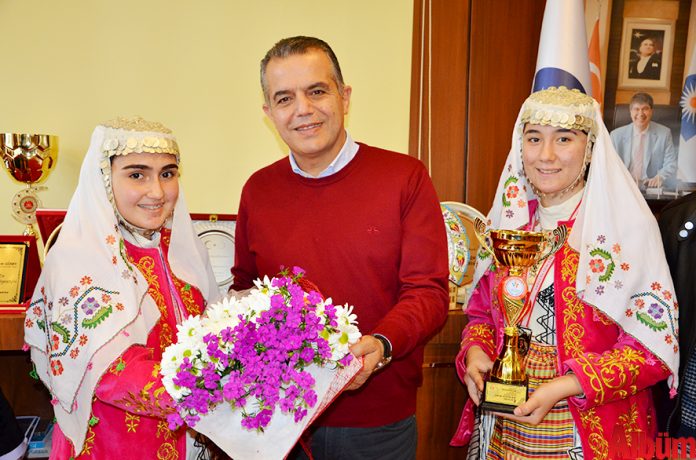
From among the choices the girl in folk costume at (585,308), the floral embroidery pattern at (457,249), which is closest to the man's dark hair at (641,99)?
the floral embroidery pattern at (457,249)

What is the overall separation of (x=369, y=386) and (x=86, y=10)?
228cm

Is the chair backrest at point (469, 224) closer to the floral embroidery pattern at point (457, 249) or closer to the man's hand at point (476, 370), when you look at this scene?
the floral embroidery pattern at point (457, 249)

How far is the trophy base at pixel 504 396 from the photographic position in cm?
163

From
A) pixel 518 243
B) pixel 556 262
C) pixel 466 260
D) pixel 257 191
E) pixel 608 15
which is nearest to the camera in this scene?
pixel 518 243

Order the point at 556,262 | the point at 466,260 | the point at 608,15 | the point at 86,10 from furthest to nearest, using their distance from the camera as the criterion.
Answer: the point at 608,15, the point at 86,10, the point at 466,260, the point at 556,262

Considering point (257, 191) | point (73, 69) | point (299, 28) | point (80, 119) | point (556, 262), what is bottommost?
point (556, 262)

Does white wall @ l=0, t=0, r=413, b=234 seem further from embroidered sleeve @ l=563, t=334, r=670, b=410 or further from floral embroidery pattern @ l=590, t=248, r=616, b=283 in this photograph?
embroidered sleeve @ l=563, t=334, r=670, b=410

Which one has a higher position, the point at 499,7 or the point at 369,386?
the point at 499,7

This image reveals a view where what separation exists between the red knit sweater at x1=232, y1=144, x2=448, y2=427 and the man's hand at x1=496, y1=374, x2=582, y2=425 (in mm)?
366

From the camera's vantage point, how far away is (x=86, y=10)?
9.10 feet

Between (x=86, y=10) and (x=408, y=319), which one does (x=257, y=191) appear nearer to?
(x=408, y=319)

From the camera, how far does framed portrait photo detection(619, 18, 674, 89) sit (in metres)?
3.03

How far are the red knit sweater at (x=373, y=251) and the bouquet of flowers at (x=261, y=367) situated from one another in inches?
17.8

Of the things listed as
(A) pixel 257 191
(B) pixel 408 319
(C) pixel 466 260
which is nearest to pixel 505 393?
(B) pixel 408 319
